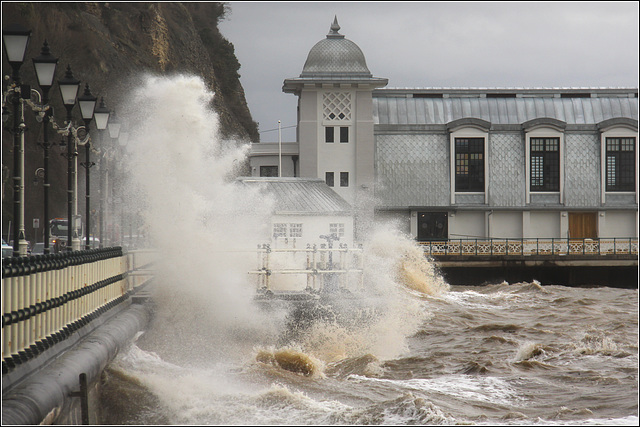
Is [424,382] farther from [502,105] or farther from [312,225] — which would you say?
[502,105]

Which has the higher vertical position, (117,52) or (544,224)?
(117,52)

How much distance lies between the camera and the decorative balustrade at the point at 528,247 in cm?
4278

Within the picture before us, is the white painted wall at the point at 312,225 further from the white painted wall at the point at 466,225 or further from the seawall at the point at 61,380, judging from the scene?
the seawall at the point at 61,380

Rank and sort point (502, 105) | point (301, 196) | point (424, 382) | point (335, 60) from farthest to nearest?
point (502, 105) → point (335, 60) → point (301, 196) → point (424, 382)

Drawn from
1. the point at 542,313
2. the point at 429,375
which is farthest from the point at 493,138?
the point at 429,375

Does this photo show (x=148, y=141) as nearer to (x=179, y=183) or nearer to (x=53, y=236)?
(x=179, y=183)

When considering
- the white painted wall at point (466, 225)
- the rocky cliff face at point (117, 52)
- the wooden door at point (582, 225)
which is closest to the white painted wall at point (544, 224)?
the wooden door at point (582, 225)

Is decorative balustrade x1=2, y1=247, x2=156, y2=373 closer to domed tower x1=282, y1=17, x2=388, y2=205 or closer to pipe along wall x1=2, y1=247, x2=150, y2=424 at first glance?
pipe along wall x1=2, y1=247, x2=150, y2=424

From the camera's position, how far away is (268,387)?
39.9ft

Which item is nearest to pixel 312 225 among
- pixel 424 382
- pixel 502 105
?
pixel 502 105

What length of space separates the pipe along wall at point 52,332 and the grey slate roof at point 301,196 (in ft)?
78.3

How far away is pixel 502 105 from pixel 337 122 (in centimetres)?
1001

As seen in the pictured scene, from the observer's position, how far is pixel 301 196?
1518 inches

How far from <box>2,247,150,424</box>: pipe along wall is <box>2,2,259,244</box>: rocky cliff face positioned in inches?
956
